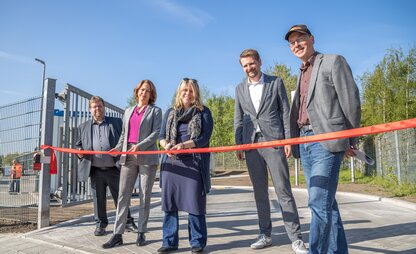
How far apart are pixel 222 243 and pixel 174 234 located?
2.23 ft

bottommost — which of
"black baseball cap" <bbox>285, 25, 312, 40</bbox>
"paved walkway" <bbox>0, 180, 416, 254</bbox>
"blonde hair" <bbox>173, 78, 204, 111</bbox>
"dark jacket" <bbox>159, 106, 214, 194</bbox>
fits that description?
"paved walkway" <bbox>0, 180, 416, 254</bbox>

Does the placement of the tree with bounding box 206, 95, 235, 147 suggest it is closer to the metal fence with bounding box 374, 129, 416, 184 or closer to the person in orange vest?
→ the metal fence with bounding box 374, 129, 416, 184

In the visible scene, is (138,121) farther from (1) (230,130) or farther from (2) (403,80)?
(1) (230,130)

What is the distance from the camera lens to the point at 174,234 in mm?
3785

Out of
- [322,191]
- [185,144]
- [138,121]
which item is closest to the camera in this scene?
[322,191]

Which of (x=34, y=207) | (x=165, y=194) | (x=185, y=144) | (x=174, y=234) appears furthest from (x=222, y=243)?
(x=34, y=207)

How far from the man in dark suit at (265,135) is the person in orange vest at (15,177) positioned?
4.10 metres

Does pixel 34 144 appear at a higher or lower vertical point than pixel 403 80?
lower

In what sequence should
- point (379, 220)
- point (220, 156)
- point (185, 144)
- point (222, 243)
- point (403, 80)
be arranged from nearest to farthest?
point (185, 144), point (222, 243), point (379, 220), point (403, 80), point (220, 156)

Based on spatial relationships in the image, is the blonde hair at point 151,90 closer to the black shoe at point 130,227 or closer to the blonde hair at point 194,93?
the blonde hair at point 194,93

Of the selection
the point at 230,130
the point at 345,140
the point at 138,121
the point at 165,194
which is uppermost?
the point at 230,130

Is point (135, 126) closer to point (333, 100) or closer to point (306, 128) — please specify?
point (306, 128)

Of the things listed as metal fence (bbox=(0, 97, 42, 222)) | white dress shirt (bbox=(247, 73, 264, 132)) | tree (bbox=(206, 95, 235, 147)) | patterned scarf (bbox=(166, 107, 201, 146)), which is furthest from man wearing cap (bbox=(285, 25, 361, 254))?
tree (bbox=(206, 95, 235, 147))

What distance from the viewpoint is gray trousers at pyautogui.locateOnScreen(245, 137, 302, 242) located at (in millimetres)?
3711
